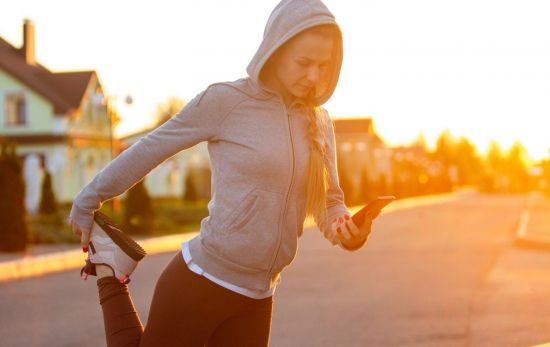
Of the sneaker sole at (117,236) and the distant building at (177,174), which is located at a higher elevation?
the sneaker sole at (117,236)

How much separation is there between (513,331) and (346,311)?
2013 mm

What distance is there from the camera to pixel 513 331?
25.0 feet

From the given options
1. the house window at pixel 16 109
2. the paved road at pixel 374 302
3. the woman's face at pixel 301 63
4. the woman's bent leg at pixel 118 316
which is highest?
the woman's face at pixel 301 63

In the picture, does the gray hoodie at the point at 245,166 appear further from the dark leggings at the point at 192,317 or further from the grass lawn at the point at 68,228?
the grass lawn at the point at 68,228

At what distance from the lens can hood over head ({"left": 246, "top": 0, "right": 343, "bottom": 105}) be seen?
2.93 m

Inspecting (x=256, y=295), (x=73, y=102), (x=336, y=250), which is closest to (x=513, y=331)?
(x=256, y=295)

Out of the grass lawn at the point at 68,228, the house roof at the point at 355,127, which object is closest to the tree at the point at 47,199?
the grass lawn at the point at 68,228

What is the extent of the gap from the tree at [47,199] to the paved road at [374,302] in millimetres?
13307

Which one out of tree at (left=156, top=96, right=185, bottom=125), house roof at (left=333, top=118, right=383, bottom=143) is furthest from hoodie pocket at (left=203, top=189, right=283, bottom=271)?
tree at (left=156, top=96, right=185, bottom=125)

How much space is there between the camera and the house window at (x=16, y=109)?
42375 millimetres

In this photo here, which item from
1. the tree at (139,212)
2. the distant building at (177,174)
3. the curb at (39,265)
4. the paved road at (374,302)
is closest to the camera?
the paved road at (374,302)

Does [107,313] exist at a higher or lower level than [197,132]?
lower

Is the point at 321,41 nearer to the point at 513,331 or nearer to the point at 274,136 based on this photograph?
the point at 274,136

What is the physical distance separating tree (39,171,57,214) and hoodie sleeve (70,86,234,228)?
2730cm
